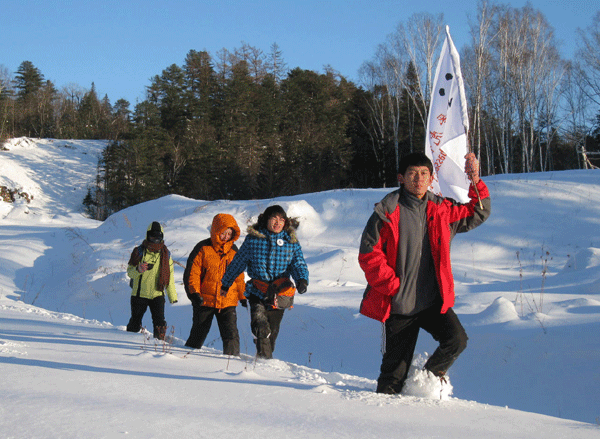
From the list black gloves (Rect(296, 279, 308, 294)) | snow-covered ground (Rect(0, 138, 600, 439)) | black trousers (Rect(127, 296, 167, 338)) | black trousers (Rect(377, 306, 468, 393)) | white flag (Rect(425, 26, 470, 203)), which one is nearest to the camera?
snow-covered ground (Rect(0, 138, 600, 439))

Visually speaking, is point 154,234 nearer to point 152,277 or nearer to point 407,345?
point 152,277

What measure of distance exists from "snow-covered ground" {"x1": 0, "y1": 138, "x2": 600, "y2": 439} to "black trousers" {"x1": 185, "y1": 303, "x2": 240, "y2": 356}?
0.20 metres

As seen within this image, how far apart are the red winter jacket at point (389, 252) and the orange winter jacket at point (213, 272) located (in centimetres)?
220

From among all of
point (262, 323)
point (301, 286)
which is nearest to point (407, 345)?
point (301, 286)

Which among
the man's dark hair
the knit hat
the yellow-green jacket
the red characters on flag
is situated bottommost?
the yellow-green jacket

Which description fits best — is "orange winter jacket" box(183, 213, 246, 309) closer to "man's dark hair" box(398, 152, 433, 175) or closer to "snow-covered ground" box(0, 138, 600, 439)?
"snow-covered ground" box(0, 138, 600, 439)

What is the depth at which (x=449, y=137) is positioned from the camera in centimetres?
480

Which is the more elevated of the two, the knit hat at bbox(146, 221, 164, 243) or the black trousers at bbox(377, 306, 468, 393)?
the knit hat at bbox(146, 221, 164, 243)

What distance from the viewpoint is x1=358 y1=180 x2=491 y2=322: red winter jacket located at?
330 cm

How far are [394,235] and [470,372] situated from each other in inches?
118

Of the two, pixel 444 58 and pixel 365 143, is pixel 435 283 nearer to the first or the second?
pixel 444 58

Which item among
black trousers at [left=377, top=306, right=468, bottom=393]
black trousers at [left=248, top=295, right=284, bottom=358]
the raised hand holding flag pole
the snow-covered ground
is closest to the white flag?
the raised hand holding flag pole

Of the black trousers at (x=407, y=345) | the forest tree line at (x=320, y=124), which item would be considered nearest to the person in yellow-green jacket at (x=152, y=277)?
the black trousers at (x=407, y=345)

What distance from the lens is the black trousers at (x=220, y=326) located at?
17.3ft
